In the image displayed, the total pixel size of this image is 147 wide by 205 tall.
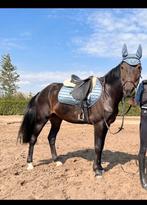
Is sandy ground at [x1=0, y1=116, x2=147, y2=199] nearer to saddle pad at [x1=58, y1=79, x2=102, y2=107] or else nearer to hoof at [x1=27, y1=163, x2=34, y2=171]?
hoof at [x1=27, y1=163, x2=34, y2=171]

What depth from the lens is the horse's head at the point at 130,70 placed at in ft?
19.1

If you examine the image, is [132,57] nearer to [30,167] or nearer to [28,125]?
[28,125]

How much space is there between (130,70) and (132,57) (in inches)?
9.0

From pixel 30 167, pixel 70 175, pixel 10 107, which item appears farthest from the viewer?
pixel 10 107

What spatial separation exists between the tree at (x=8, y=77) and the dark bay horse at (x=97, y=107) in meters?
43.6

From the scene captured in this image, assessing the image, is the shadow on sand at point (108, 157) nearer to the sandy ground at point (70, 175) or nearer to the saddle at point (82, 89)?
the sandy ground at point (70, 175)

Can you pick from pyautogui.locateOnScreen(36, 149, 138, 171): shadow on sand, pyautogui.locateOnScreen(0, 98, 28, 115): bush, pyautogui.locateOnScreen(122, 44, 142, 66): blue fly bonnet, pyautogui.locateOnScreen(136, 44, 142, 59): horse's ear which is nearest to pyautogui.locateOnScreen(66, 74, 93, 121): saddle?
pyautogui.locateOnScreen(122, 44, 142, 66): blue fly bonnet

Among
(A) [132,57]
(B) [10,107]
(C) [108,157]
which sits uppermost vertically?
(A) [132,57]

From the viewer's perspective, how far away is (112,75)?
6457mm

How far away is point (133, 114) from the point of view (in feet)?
93.7

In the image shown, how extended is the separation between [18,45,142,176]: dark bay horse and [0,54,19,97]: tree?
43.6 meters

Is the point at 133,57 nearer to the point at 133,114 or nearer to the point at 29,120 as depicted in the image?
the point at 29,120

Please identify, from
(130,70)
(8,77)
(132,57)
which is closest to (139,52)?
(132,57)

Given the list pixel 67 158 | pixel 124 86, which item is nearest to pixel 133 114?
pixel 67 158
